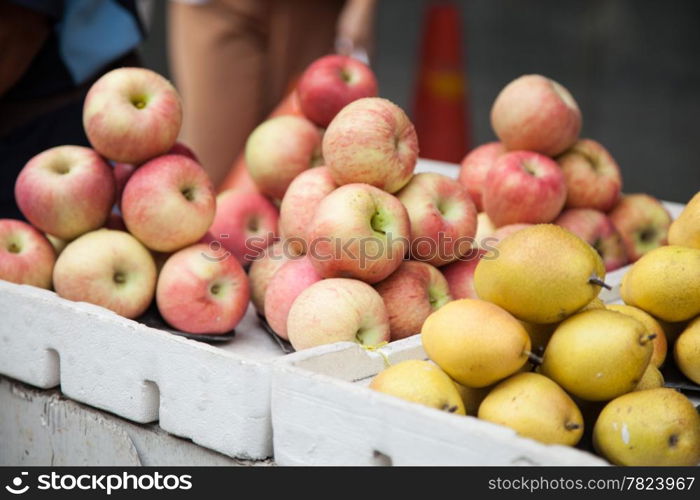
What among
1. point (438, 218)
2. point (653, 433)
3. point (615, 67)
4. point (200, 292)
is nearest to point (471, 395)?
→ point (653, 433)

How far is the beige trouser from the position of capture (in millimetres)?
3221

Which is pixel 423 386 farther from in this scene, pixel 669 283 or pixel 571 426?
pixel 669 283

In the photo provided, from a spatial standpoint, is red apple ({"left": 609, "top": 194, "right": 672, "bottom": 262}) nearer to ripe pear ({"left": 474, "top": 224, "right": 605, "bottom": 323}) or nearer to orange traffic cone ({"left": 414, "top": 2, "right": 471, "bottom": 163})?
ripe pear ({"left": 474, "top": 224, "right": 605, "bottom": 323})

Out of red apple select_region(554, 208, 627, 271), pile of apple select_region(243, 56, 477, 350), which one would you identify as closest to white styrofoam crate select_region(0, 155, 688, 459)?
pile of apple select_region(243, 56, 477, 350)

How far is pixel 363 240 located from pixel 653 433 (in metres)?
0.61

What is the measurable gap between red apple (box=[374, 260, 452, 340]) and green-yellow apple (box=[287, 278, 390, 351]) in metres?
0.04

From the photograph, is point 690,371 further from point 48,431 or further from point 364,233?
point 48,431

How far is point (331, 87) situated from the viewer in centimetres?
200

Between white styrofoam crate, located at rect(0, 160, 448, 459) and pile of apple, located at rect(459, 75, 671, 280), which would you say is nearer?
white styrofoam crate, located at rect(0, 160, 448, 459)

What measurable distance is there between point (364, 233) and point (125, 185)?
0.52 metres

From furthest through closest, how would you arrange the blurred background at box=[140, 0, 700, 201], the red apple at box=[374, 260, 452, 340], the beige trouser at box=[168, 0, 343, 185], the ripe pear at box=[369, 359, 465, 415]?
the blurred background at box=[140, 0, 700, 201] < the beige trouser at box=[168, 0, 343, 185] < the red apple at box=[374, 260, 452, 340] < the ripe pear at box=[369, 359, 465, 415]

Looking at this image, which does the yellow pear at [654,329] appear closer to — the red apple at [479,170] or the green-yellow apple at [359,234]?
the green-yellow apple at [359,234]

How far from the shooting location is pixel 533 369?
1342mm

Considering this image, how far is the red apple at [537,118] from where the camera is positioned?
2.03 metres
